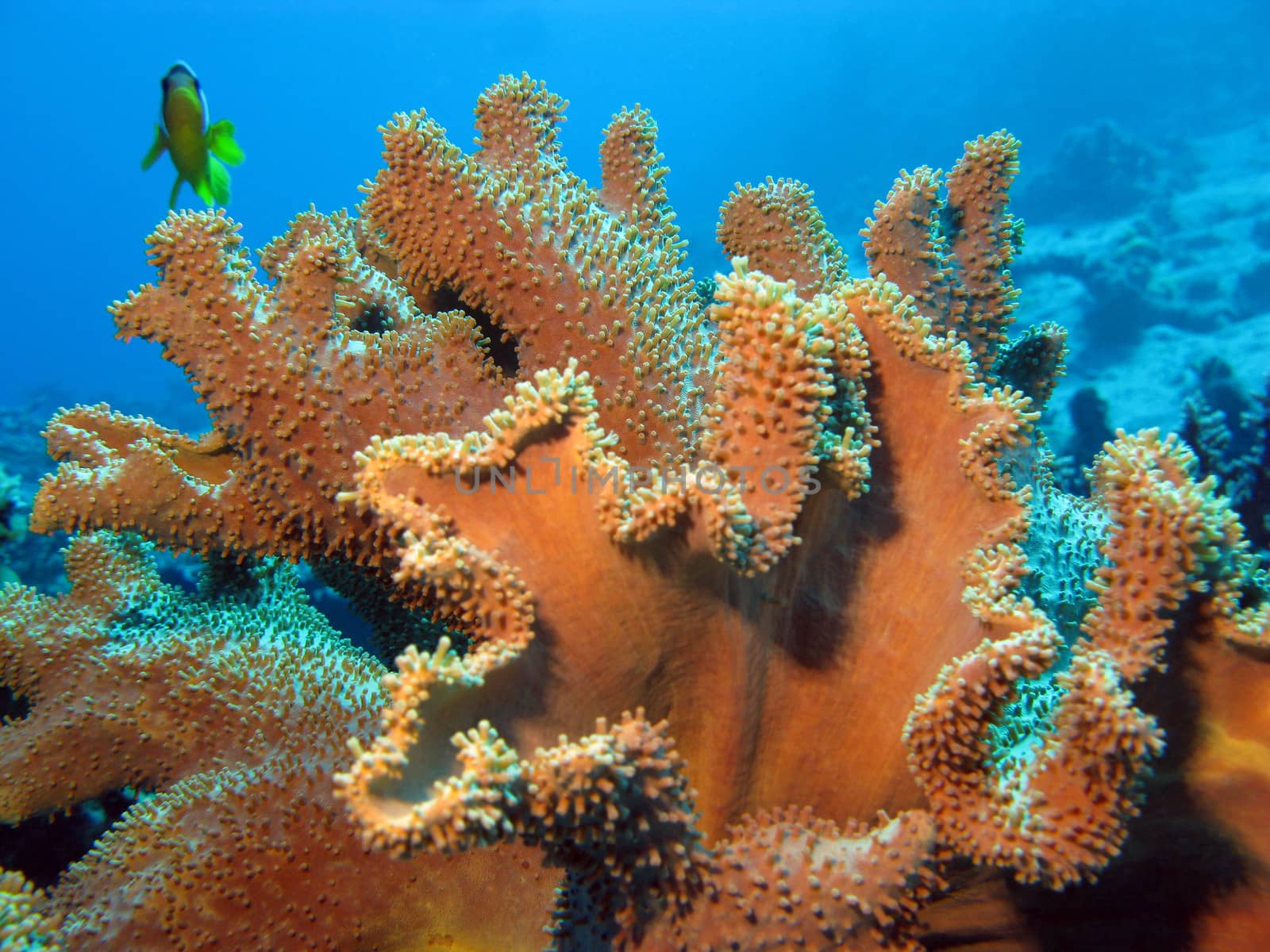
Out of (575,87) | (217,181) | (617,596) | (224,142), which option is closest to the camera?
(617,596)

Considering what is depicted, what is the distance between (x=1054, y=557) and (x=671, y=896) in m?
1.54

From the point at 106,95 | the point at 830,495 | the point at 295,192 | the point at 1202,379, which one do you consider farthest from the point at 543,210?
the point at 106,95

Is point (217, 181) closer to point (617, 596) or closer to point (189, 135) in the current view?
point (189, 135)

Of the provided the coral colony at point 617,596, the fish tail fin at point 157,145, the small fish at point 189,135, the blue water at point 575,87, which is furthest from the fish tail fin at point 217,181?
the blue water at point 575,87

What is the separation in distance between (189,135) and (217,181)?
51cm

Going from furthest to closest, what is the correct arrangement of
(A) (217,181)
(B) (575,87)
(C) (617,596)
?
1. (B) (575,87)
2. (A) (217,181)
3. (C) (617,596)

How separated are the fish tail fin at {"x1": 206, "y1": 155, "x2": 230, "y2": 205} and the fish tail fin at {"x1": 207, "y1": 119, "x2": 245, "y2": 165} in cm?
7

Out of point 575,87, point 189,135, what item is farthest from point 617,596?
point 575,87

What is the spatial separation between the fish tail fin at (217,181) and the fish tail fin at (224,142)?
0.23 ft

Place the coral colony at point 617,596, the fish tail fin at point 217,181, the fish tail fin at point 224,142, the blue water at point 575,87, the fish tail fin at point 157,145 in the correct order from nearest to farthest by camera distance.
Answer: the coral colony at point 617,596 < the fish tail fin at point 157,145 < the fish tail fin at point 224,142 < the fish tail fin at point 217,181 < the blue water at point 575,87

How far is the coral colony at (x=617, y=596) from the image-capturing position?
1.49 meters

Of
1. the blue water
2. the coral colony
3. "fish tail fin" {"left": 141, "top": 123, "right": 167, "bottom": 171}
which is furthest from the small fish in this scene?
the blue water

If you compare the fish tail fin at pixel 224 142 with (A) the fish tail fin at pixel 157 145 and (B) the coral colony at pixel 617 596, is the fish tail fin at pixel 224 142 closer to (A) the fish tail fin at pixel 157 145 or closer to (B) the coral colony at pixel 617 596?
(A) the fish tail fin at pixel 157 145

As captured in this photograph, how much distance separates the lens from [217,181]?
4.75m
